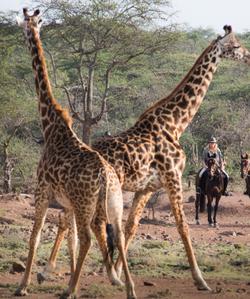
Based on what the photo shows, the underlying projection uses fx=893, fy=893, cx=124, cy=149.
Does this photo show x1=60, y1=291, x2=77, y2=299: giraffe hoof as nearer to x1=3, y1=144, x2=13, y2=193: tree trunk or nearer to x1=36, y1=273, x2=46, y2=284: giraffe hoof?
x1=36, y1=273, x2=46, y2=284: giraffe hoof

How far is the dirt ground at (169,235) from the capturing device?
7754 mm

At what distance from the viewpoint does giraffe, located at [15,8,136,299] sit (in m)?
7.18

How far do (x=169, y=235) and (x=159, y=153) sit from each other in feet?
18.6

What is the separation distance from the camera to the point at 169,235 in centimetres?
1389

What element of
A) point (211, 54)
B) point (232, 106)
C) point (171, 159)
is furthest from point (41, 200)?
point (232, 106)

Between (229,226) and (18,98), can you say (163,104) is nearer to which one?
(229,226)

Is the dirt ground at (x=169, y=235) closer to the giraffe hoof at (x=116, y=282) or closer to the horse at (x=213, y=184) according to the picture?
the giraffe hoof at (x=116, y=282)

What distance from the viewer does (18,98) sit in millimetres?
21672

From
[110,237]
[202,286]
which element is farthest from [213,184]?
[110,237]

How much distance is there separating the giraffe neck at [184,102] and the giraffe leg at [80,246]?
172 centimetres

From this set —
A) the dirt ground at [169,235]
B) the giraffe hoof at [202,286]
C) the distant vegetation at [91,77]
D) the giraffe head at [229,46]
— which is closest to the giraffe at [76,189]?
the dirt ground at [169,235]

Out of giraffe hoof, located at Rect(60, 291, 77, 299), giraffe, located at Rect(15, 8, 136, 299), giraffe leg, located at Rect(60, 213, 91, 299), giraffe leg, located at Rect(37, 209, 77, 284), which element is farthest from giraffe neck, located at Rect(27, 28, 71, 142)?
giraffe hoof, located at Rect(60, 291, 77, 299)

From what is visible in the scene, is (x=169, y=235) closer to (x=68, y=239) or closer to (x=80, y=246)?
(x=68, y=239)

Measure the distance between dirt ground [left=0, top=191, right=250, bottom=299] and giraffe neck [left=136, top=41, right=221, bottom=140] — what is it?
58.6 inches
